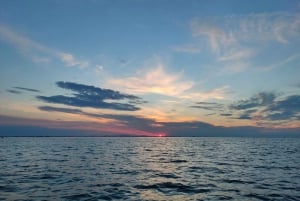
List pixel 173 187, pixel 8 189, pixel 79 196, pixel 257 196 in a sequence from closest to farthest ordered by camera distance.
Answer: pixel 79 196
pixel 257 196
pixel 8 189
pixel 173 187

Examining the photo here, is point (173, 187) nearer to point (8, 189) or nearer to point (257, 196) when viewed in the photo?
point (257, 196)

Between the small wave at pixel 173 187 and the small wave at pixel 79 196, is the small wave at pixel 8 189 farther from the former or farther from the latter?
the small wave at pixel 173 187

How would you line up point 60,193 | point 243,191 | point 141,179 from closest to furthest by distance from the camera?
point 60,193
point 243,191
point 141,179

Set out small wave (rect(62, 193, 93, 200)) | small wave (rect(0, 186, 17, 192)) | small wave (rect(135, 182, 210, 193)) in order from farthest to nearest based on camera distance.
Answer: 1. small wave (rect(135, 182, 210, 193))
2. small wave (rect(0, 186, 17, 192))
3. small wave (rect(62, 193, 93, 200))

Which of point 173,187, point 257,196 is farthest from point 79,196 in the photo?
point 257,196

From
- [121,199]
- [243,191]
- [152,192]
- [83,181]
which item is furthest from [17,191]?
[243,191]

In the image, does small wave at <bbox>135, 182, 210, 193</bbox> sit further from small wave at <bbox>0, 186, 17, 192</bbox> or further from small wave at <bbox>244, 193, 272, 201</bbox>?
small wave at <bbox>0, 186, 17, 192</bbox>

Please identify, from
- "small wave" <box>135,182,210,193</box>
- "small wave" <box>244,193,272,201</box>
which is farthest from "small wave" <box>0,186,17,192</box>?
"small wave" <box>244,193,272,201</box>

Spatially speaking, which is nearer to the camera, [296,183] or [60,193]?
[60,193]

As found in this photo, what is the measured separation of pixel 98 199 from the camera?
19891mm

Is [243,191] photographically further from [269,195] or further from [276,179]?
[276,179]

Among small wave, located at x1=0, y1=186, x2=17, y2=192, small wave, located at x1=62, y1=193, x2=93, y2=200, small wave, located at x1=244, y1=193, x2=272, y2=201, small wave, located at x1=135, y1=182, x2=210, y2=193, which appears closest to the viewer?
small wave, located at x1=62, y1=193, x2=93, y2=200

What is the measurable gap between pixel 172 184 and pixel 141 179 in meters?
3.87

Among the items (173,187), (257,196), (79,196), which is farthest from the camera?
(173,187)
